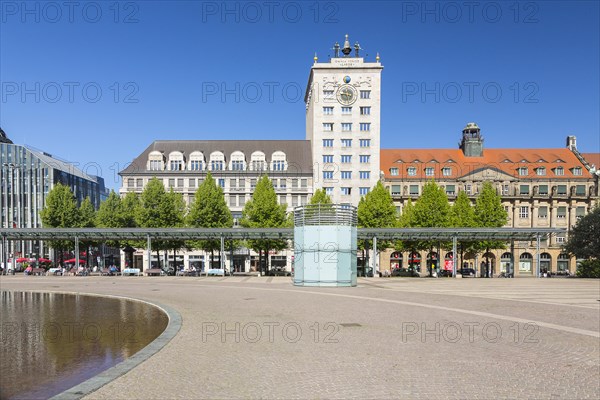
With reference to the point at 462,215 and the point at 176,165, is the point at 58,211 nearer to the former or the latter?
the point at 176,165

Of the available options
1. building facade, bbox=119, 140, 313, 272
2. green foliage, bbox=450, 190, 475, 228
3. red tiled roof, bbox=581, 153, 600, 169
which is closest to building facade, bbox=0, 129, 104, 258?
building facade, bbox=119, 140, 313, 272

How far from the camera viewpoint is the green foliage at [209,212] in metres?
55.6

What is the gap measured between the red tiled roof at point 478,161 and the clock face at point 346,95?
43.9 feet

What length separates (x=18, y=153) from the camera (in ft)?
315

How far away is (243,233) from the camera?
160 feet

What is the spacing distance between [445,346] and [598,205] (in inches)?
2400

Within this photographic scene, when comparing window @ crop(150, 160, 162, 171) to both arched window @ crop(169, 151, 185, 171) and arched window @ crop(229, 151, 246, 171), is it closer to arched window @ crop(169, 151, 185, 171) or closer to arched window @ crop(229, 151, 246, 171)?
arched window @ crop(169, 151, 185, 171)

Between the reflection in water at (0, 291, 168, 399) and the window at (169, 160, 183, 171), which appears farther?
the window at (169, 160, 183, 171)

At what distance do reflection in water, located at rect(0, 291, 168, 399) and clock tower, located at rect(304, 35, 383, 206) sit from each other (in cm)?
5482

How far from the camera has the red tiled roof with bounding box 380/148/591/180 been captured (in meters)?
80.4

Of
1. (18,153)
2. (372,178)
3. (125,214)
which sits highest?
(18,153)

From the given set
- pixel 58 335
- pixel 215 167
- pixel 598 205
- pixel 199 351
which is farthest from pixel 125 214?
pixel 598 205

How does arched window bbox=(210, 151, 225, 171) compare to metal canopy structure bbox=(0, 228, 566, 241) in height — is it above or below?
above

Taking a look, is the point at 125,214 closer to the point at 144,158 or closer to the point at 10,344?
the point at 144,158
